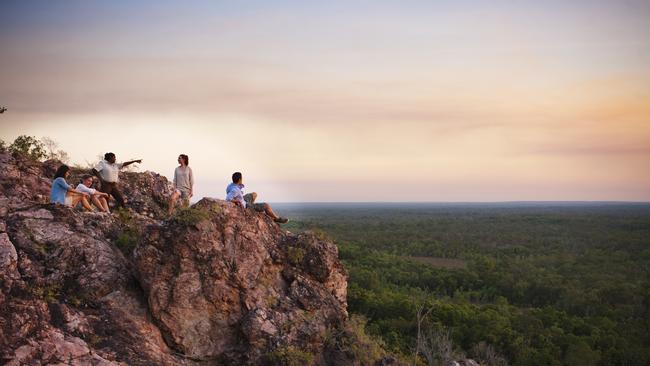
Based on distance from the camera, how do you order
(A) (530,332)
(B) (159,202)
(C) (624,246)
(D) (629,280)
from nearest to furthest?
(B) (159,202), (A) (530,332), (D) (629,280), (C) (624,246)

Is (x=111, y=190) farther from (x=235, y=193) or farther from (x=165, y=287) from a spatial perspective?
(x=165, y=287)

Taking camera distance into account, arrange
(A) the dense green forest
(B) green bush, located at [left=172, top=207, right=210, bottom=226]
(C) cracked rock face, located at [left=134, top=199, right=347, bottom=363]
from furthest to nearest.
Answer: (A) the dense green forest → (B) green bush, located at [left=172, top=207, right=210, bottom=226] → (C) cracked rock face, located at [left=134, top=199, right=347, bottom=363]

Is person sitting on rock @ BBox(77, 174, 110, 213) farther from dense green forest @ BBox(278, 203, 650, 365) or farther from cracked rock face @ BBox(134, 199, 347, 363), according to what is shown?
dense green forest @ BBox(278, 203, 650, 365)

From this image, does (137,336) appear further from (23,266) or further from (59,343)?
(23,266)

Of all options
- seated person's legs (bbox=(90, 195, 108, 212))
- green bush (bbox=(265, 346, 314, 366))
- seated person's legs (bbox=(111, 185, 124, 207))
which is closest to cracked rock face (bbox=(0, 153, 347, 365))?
green bush (bbox=(265, 346, 314, 366))

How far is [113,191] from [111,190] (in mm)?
200

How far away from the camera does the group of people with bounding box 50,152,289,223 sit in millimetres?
11672

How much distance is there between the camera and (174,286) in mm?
10430

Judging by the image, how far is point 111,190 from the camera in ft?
44.2

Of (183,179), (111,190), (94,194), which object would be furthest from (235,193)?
(111,190)

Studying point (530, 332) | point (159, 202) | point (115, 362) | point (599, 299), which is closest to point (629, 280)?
point (599, 299)

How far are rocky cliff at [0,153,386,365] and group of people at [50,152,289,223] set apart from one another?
53 centimetres

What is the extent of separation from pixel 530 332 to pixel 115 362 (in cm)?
3256

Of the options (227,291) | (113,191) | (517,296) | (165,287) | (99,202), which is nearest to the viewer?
(165,287)
